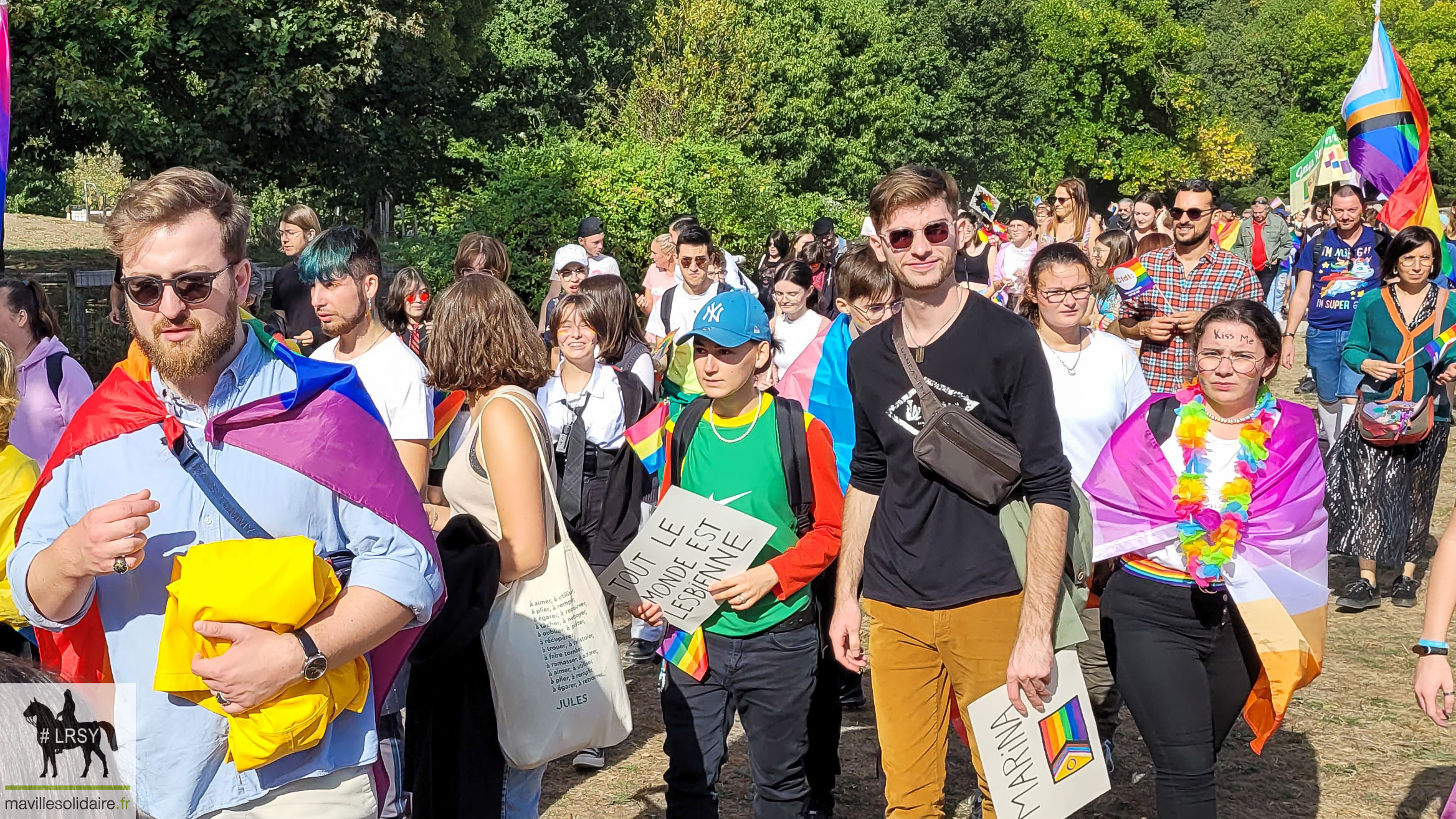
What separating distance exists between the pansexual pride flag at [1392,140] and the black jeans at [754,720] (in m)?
8.33

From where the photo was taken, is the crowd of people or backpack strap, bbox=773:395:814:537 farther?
backpack strap, bbox=773:395:814:537

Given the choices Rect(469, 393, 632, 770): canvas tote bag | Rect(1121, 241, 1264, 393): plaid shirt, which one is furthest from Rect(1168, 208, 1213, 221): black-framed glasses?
Rect(469, 393, 632, 770): canvas tote bag

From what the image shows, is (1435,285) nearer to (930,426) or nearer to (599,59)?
(930,426)

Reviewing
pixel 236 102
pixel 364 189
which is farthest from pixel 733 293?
pixel 364 189

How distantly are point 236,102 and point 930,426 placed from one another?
17.0m

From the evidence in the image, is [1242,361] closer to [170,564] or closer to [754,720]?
[754,720]

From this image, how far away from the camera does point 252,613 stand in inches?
91.4

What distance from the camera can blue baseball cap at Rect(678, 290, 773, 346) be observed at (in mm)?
4203

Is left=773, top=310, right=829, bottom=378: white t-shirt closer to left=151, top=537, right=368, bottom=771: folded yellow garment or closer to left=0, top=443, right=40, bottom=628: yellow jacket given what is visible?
left=0, top=443, right=40, bottom=628: yellow jacket

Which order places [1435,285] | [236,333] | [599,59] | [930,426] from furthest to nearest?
[599,59], [1435,285], [930,426], [236,333]

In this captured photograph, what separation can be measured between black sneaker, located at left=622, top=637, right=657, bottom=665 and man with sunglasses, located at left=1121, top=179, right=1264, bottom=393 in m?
3.10

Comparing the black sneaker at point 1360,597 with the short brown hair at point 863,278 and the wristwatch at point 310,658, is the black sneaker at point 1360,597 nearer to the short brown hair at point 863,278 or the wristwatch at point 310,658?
the short brown hair at point 863,278

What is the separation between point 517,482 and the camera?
366cm

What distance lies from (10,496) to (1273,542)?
4.05 meters
